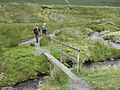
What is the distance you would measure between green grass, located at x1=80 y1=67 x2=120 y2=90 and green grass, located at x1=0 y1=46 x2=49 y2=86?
5.23 m

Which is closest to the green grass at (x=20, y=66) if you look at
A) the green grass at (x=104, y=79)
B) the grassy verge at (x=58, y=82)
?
the grassy verge at (x=58, y=82)

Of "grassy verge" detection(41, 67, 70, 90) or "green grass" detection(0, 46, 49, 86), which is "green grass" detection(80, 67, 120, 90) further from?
"green grass" detection(0, 46, 49, 86)

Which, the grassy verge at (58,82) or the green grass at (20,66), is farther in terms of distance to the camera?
the green grass at (20,66)

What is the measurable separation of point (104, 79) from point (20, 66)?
7663 mm

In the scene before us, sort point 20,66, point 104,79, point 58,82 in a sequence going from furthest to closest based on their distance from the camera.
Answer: point 20,66, point 58,82, point 104,79

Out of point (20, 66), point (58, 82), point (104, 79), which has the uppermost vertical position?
point (104, 79)

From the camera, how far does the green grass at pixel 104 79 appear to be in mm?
10796

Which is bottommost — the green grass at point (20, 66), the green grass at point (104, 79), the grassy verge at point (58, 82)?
the green grass at point (20, 66)

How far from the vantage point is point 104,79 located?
1201cm

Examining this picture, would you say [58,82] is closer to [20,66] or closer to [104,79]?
[104,79]

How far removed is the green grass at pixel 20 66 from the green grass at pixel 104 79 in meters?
5.23

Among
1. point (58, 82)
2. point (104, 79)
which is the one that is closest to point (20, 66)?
point (58, 82)

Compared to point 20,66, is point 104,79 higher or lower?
higher

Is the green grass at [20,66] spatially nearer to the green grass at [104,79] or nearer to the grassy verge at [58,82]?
the grassy verge at [58,82]
